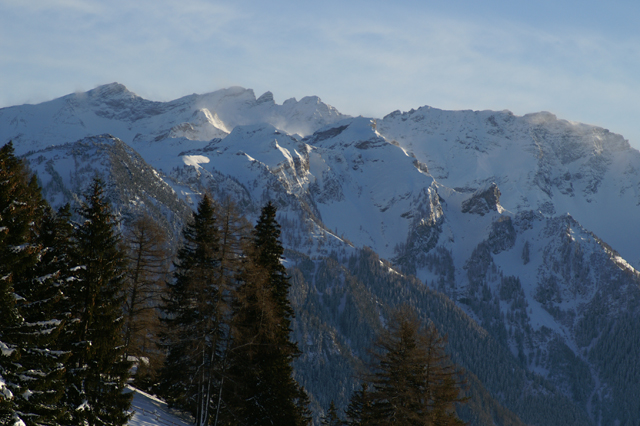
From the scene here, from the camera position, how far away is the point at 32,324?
21188 millimetres

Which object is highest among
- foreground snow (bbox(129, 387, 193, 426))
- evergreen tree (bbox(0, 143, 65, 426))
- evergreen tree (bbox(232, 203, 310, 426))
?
evergreen tree (bbox(0, 143, 65, 426))

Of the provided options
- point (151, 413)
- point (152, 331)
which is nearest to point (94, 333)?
point (151, 413)

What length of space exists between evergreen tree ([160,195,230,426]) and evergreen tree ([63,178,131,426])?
6998mm

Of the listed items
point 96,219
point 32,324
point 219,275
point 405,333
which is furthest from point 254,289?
point 32,324

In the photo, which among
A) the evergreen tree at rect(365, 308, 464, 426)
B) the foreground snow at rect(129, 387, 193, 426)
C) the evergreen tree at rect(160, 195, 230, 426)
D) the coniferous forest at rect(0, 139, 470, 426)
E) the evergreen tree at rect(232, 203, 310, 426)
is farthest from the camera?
the evergreen tree at rect(232, 203, 310, 426)

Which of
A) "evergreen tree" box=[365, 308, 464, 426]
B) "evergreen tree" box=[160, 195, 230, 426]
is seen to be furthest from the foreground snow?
"evergreen tree" box=[365, 308, 464, 426]

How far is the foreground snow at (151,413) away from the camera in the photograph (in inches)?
1340

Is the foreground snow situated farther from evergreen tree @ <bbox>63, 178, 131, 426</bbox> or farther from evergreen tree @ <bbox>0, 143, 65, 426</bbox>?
evergreen tree @ <bbox>0, 143, 65, 426</bbox>

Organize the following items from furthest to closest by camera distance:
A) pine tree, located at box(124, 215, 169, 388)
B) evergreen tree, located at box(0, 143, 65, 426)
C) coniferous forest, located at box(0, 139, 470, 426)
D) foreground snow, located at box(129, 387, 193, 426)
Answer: pine tree, located at box(124, 215, 169, 388)
foreground snow, located at box(129, 387, 193, 426)
coniferous forest, located at box(0, 139, 470, 426)
evergreen tree, located at box(0, 143, 65, 426)

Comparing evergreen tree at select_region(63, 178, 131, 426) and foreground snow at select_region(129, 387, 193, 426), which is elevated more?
evergreen tree at select_region(63, 178, 131, 426)

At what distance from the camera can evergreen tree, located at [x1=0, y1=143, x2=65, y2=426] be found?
2023 centimetres

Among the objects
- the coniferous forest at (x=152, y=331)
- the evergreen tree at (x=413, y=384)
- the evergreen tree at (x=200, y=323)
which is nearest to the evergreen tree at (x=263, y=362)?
the coniferous forest at (x=152, y=331)

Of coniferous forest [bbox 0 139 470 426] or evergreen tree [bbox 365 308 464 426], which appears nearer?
coniferous forest [bbox 0 139 470 426]

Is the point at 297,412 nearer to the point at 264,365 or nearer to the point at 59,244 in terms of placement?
the point at 264,365
